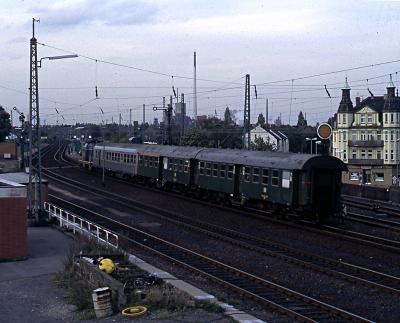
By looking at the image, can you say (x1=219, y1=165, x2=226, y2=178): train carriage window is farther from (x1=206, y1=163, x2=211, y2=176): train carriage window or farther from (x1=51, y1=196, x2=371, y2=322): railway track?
(x1=51, y1=196, x2=371, y2=322): railway track

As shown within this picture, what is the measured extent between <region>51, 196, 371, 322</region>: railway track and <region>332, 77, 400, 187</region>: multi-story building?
47.6 metres

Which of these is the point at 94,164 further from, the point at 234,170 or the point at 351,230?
the point at 351,230

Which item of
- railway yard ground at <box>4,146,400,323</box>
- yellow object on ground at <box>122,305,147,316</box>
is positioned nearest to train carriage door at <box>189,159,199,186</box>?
railway yard ground at <box>4,146,400,323</box>

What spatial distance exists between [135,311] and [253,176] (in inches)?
672

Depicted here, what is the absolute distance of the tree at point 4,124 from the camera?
101 m

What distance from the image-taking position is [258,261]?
19.1 metres

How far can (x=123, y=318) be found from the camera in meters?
12.4

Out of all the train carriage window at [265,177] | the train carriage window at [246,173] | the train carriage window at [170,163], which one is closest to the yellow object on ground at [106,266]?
the train carriage window at [265,177]

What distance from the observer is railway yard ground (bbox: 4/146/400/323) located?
44.2 feet

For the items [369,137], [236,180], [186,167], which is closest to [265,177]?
[236,180]

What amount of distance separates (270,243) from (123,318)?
1021 centimetres

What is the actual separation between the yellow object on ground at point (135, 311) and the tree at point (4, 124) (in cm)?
9163

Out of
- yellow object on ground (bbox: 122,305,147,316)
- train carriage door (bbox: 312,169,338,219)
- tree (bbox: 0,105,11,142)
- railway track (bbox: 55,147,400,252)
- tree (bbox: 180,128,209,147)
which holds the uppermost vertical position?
tree (bbox: 0,105,11,142)

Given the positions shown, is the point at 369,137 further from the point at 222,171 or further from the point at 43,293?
the point at 43,293
